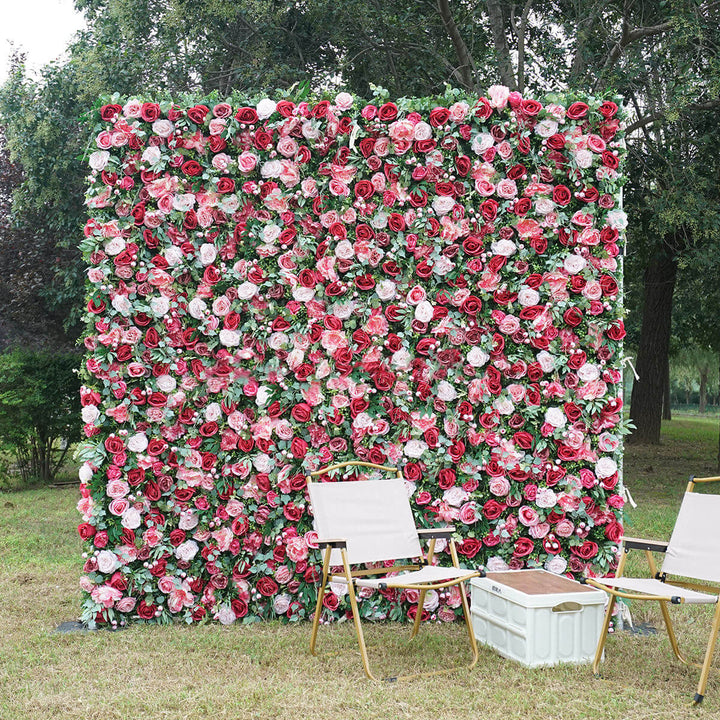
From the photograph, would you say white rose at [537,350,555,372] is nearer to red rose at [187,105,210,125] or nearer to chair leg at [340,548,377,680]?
chair leg at [340,548,377,680]

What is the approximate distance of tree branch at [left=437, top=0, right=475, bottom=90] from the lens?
27.2 ft

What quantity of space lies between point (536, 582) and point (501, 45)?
6.69 metres

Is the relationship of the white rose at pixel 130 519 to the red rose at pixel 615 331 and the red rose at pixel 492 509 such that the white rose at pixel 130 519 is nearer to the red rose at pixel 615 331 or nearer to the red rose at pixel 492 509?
the red rose at pixel 492 509

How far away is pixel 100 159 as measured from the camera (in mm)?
4414

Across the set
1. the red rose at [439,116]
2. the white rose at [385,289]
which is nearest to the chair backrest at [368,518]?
the white rose at [385,289]

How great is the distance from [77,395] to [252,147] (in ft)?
22.5

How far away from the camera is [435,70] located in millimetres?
9289

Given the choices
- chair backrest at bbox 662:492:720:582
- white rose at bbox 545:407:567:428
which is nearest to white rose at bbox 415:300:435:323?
white rose at bbox 545:407:567:428

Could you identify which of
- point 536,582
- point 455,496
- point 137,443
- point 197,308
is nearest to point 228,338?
point 197,308

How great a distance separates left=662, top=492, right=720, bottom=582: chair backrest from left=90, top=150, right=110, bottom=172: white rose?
11.8 feet

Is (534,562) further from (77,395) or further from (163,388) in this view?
(77,395)

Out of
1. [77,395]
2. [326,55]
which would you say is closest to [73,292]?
[77,395]

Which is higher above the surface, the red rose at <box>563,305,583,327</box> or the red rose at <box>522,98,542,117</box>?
the red rose at <box>522,98,542,117</box>

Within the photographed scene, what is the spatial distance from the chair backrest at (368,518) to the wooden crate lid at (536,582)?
48 cm
